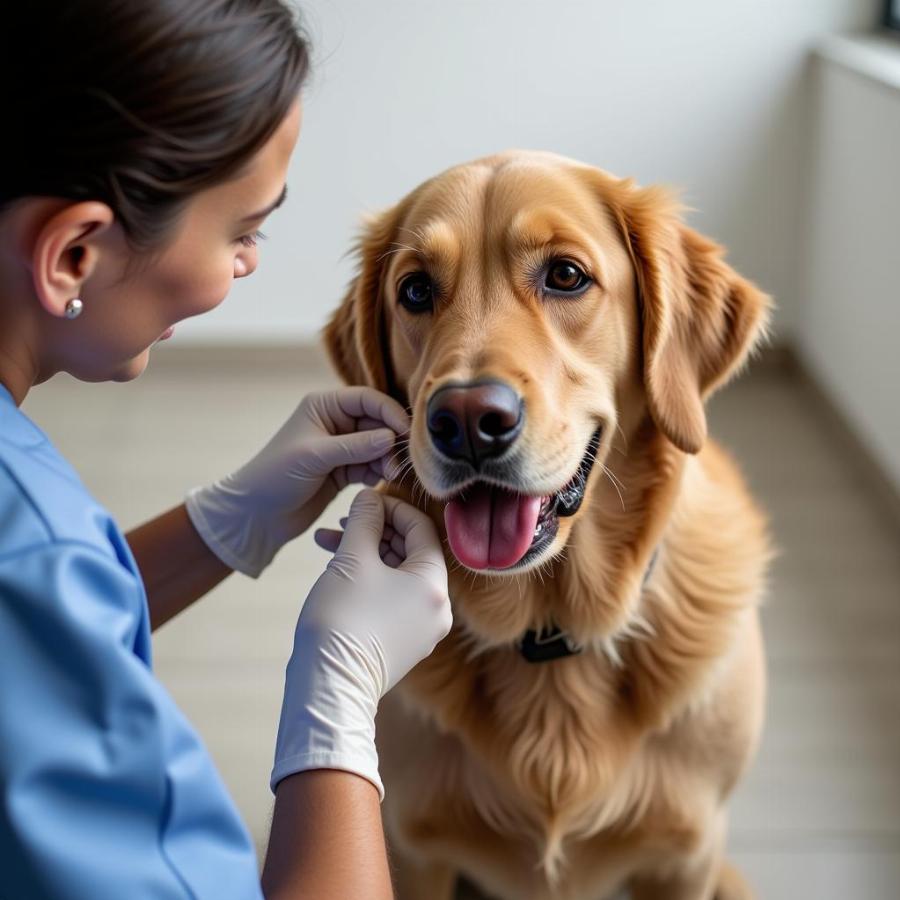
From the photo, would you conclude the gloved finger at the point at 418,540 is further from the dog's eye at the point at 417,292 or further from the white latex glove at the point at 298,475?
the dog's eye at the point at 417,292

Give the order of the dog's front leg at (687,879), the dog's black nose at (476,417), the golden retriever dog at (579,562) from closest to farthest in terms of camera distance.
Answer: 1. the dog's black nose at (476,417)
2. the golden retriever dog at (579,562)
3. the dog's front leg at (687,879)

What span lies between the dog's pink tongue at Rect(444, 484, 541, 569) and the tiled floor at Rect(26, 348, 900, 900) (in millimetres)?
903

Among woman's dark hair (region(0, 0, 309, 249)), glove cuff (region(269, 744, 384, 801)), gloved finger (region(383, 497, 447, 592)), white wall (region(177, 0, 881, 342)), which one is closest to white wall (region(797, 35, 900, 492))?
white wall (region(177, 0, 881, 342))

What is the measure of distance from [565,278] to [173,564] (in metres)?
0.67

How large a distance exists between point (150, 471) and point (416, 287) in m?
2.03

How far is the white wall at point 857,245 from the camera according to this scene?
2.90m

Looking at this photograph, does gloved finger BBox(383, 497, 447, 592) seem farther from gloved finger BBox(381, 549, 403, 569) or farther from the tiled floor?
the tiled floor

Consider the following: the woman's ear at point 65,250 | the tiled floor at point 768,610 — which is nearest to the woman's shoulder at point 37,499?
the woman's ear at point 65,250

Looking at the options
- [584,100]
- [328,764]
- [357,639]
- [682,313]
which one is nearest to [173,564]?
[357,639]

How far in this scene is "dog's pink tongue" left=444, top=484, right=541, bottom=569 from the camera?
132 centimetres

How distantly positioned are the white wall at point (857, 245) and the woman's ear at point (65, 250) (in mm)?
2382

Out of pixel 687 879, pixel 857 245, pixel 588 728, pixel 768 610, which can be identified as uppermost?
pixel 857 245

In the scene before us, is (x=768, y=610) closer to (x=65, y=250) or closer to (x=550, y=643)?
(x=550, y=643)

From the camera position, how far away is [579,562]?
148 centimetres
